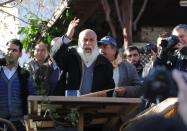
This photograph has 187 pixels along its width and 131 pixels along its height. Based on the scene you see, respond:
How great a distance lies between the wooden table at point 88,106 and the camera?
461 cm

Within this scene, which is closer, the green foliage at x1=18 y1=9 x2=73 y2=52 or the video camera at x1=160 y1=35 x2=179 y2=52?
the video camera at x1=160 y1=35 x2=179 y2=52

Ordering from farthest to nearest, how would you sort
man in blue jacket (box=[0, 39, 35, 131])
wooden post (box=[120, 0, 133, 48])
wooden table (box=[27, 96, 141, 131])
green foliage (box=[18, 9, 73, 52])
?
green foliage (box=[18, 9, 73, 52]) → wooden post (box=[120, 0, 133, 48]) → man in blue jacket (box=[0, 39, 35, 131]) → wooden table (box=[27, 96, 141, 131])

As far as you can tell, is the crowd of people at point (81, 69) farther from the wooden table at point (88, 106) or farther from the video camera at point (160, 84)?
the video camera at point (160, 84)

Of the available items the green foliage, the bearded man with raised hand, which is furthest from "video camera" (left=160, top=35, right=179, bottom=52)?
the green foliage

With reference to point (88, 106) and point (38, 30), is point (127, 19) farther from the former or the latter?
point (88, 106)

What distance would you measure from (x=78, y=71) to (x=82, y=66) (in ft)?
0.21

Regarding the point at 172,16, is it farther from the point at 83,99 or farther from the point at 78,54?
the point at 83,99

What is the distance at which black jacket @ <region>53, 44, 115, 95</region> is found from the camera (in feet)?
18.8

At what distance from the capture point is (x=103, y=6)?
39.5 feet

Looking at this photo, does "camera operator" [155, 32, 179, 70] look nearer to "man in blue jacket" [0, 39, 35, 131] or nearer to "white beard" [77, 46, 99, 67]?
"white beard" [77, 46, 99, 67]

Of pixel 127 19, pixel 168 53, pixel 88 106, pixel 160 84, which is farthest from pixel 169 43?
pixel 127 19

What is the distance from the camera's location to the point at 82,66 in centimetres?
574

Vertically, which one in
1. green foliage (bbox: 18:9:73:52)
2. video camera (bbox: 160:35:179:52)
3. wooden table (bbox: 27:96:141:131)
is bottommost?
wooden table (bbox: 27:96:141:131)

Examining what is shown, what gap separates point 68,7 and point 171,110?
29.2 ft
